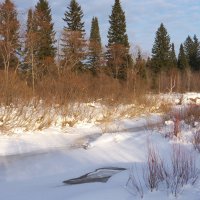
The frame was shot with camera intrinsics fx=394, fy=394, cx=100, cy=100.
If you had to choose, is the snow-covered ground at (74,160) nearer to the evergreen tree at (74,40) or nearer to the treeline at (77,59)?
the treeline at (77,59)

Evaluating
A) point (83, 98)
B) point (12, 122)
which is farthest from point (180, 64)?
point (12, 122)

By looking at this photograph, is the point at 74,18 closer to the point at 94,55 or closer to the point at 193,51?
the point at 94,55

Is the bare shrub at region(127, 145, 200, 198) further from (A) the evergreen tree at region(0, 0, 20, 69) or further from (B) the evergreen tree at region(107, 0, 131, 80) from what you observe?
(B) the evergreen tree at region(107, 0, 131, 80)

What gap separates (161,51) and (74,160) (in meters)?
50.9

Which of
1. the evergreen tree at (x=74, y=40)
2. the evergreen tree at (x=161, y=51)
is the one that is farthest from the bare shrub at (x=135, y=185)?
the evergreen tree at (x=161, y=51)

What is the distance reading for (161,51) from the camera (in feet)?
194

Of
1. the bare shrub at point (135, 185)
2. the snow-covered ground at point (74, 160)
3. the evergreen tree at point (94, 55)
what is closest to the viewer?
the bare shrub at point (135, 185)

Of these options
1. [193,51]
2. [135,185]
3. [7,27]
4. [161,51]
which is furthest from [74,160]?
[193,51]

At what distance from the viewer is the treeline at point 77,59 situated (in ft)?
63.5

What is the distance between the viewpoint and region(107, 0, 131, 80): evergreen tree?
4594 centimetres

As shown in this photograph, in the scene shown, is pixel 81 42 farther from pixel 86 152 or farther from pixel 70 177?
pixel 70 177

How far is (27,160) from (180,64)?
194ft

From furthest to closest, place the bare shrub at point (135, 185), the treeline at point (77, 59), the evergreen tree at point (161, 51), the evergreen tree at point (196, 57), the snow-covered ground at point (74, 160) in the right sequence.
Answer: the evergreen tree at point (196, 57), the evergreen tree at point (161, 51), the treeline at point (77, 59), the snow-covered ground at point (74, 160), the bare shrub at point (135, 185)

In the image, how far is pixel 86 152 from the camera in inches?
432
